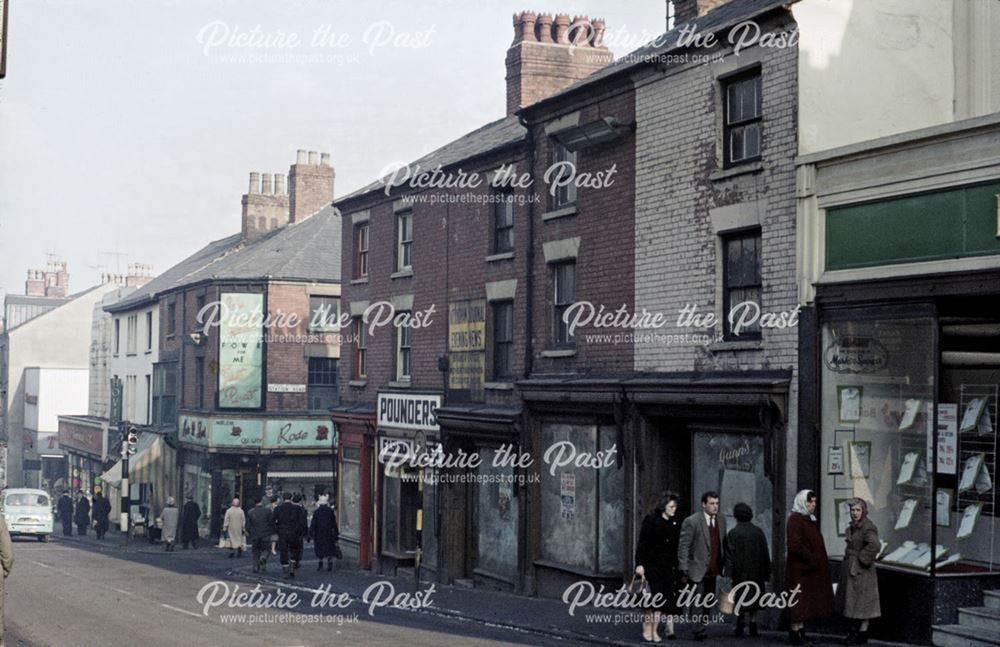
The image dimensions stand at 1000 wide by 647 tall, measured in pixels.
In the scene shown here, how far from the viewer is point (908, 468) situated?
1569 centimetres

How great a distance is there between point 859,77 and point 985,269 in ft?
15.2

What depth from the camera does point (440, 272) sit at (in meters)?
28.5

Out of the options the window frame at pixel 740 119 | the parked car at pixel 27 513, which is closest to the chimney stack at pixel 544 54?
the window frame at pixel 740 119

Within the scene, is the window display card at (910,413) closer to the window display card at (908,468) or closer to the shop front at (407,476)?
the window display card at (908,468)

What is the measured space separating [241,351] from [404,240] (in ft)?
50.3

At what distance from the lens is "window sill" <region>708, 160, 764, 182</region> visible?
17812 millimetres

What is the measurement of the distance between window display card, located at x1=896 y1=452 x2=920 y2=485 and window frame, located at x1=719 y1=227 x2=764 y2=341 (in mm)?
2999

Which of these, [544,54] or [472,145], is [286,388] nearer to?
[472,145]

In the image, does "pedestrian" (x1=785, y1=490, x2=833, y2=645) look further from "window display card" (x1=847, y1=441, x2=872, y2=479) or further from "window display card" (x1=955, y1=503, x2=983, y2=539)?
"window display card" (x1=955, y1=503, x2=983, y2=539)

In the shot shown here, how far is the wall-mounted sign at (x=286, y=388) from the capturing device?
43938 mm

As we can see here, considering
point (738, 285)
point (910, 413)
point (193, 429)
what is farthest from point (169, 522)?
point (910, 413)

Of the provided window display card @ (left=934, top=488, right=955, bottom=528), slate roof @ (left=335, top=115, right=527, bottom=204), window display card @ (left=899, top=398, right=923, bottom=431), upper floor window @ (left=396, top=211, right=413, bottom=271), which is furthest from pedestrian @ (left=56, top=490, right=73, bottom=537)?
window display card @ (left=934, top=488, right=955, bottom=528)

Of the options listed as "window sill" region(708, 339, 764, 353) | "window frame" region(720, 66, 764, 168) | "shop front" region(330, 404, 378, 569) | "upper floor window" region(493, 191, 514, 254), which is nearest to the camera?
"window sill" region(708, 339, 764, 353)

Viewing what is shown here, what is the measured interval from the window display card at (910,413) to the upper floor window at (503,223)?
11325mm
